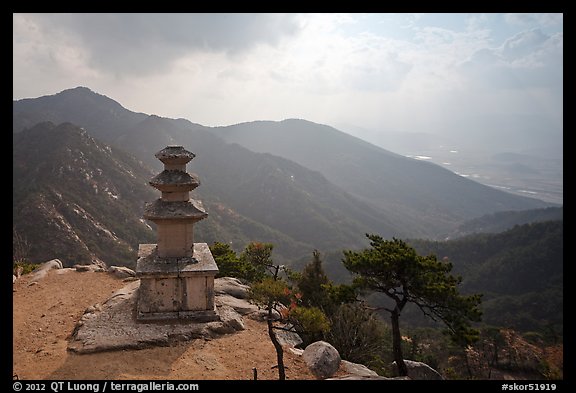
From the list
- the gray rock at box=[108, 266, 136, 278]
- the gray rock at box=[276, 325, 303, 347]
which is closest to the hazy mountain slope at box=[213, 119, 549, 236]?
the gray rock at box=[108, 266, 136, 278]

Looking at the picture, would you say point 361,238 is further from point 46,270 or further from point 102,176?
point 46,270

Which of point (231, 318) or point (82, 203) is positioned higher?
point (82, 203)

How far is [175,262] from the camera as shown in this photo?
12.6 m

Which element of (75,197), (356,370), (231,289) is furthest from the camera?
(75,197)

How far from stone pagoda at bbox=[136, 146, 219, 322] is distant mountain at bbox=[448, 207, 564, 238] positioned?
119 m

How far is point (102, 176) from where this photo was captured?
63.1 meters

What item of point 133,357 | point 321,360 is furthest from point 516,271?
point 133,357

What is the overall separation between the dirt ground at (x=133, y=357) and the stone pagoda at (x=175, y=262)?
154 centimetres

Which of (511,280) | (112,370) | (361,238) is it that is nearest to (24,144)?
(112,370)

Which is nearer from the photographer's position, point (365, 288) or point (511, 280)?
point (365, 288)

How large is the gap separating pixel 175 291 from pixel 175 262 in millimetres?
1006

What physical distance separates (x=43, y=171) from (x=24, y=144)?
583 inches

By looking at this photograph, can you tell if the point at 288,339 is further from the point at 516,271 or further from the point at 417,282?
the point at 516,271

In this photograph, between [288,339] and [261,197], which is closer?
[288,339]
